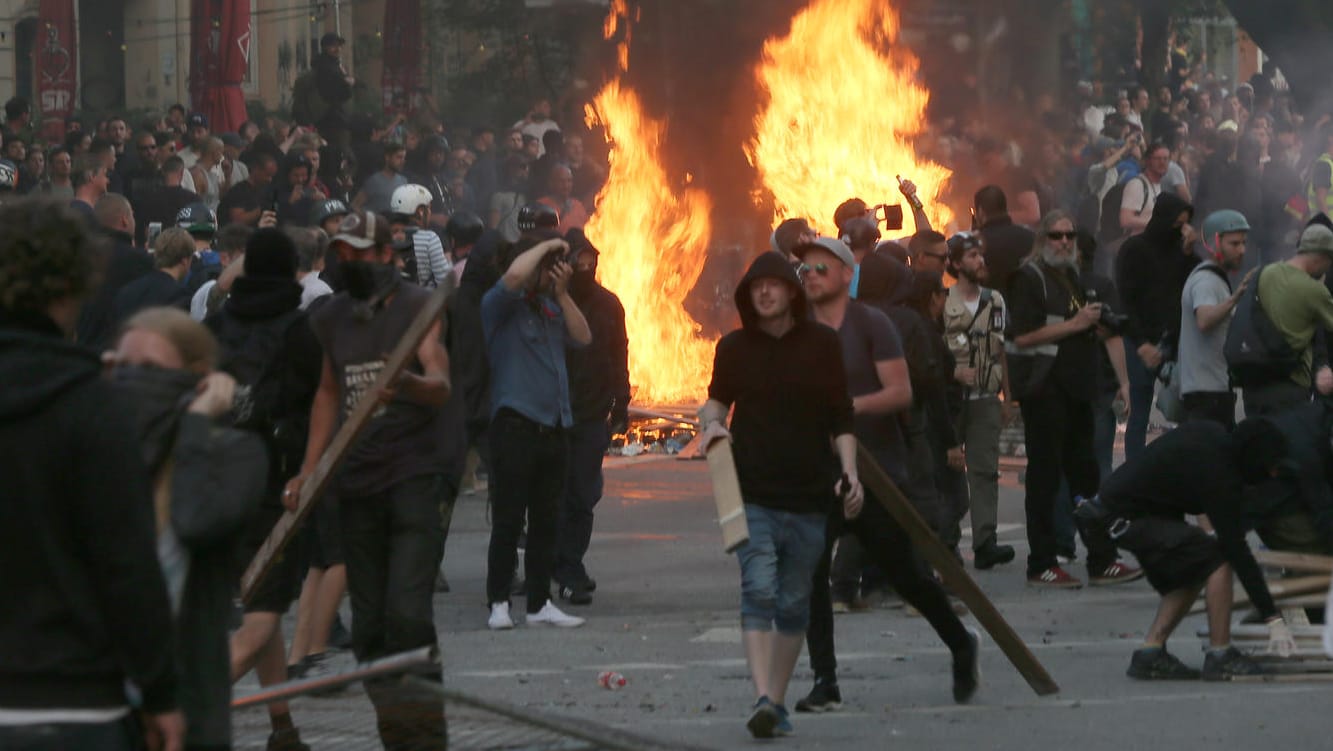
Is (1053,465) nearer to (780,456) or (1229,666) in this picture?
(1229,666)

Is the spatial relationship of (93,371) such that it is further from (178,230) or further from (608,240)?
(608,240)

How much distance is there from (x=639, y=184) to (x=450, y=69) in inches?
593

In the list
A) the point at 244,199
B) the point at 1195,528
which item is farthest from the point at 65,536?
the point at 244,199

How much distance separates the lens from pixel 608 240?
65.0ft

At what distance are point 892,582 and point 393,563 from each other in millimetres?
2113

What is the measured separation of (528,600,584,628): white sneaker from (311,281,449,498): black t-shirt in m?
3.07

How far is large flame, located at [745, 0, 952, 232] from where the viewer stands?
2112cm

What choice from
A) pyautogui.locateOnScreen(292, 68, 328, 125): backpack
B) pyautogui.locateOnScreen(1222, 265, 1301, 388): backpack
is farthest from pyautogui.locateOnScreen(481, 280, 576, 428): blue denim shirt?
pyautogui.locateOnScreen(292, 68, 328, 125): backpack

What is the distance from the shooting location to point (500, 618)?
1028cm

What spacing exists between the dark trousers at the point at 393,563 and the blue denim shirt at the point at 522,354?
9.23 feet

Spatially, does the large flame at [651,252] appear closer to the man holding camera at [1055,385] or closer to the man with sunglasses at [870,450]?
the man holding camera at [1055,385]

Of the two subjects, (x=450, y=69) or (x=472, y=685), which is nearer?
(x=472, y=685)

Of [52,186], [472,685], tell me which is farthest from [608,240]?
[472,685]

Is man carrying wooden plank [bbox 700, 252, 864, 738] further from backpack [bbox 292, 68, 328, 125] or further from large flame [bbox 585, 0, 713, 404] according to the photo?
backpack [bbox 292, 68, 328, 125]
